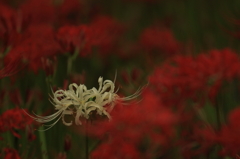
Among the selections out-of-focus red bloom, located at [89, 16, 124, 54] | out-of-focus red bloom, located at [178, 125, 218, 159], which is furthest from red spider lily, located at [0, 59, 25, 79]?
out-of-focus red bloom, located at [178, 125, 218, 159]

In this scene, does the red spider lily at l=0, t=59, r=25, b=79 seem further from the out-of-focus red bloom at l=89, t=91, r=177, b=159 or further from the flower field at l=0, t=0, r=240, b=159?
the out-of-focus red bloom at l=89, t=91, r=177, b=159

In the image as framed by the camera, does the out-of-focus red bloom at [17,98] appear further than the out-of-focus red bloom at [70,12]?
No

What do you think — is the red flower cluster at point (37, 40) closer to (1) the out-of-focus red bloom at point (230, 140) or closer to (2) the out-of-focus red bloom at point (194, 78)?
(2) the out-of-focus red bloom at point (194, 78)

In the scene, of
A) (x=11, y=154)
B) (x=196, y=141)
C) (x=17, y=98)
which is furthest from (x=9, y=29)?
(x=196, y=141)

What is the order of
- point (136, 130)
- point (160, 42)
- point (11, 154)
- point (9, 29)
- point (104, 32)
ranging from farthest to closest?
1. point (160, 42)
2. point (104, 32)
3. point (9, 29)
4. point (11, 154)
5. point (136, 130)

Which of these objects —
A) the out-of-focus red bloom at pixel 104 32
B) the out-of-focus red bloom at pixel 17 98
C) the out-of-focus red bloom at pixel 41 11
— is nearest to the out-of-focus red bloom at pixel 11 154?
the out-of-focus red bloom at pixel 17 98

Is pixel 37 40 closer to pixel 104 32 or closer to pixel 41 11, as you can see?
pixel 104 32
